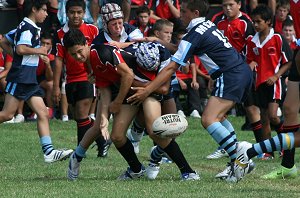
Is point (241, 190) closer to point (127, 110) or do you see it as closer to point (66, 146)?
point (127, 110)

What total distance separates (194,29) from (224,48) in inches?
15.5

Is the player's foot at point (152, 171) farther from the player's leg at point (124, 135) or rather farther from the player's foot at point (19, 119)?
the player's foot at point (19, 119)

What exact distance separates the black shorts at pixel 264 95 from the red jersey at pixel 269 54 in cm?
11

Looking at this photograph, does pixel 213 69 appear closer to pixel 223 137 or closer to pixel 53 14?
pixel 223 137

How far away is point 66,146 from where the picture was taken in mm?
14586

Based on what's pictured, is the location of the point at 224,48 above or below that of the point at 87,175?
above

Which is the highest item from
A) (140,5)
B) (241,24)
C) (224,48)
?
(224,48)

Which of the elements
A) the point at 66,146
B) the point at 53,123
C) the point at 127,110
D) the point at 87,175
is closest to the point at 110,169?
the point at 87,175

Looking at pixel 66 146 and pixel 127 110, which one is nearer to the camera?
pixel 127 110

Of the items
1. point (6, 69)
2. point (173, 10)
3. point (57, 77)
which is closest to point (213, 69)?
point (57, 77)

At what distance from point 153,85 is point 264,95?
3.74 m

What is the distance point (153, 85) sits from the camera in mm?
9945

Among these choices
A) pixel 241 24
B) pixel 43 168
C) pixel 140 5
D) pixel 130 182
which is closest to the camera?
pixel 130 182

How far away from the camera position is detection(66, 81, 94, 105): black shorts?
1341 centimetres
